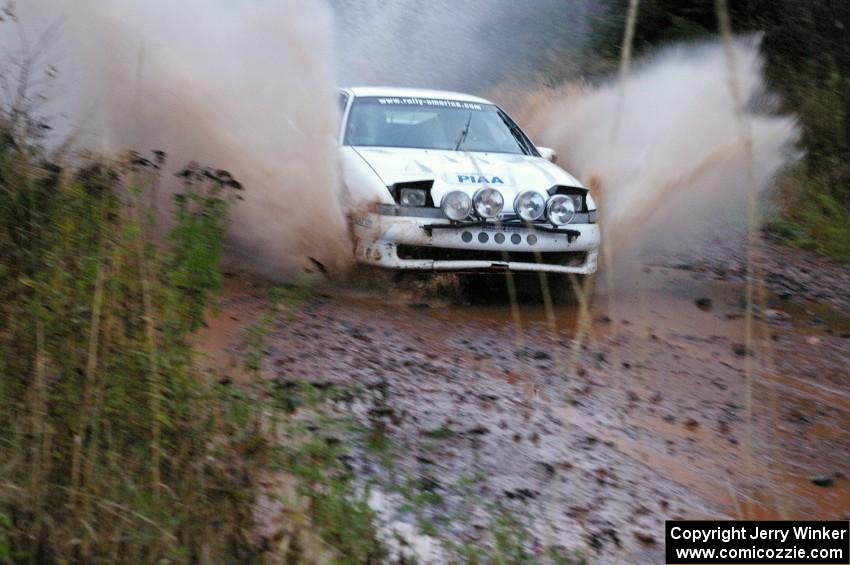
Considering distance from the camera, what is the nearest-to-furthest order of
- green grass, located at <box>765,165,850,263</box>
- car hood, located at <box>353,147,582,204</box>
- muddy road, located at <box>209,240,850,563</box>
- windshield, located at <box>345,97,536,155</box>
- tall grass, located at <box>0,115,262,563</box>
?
tall grass, located at <box>0,115,262,563</box> < muddy road, located at <box>209,240,850,563</box> < car hood, located at <box>353,147,582,204</box> < windshield, located at <box>345,97,536,155</box> < green grass, located at <box>765,165,850,263</box>

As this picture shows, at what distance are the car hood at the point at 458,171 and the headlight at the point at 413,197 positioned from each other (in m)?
0.07

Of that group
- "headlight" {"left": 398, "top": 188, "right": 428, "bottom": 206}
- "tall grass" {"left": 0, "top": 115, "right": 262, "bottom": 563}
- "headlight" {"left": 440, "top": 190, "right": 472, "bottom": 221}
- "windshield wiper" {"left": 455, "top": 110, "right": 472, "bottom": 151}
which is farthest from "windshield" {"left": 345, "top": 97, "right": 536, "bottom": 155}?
"tall grass" {"left": 0, "top": 115, "right": 262, "bottom": 563}

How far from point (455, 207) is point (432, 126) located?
1.59 meters

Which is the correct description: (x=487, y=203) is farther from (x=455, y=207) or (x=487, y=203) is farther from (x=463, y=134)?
(x=463, y=134)

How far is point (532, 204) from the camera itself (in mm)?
7293

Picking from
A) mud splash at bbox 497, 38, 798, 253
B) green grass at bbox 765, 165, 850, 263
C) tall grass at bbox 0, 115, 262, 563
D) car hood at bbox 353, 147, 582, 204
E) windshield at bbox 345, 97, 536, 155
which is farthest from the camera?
green grass at bbox 765, 165, 850, 263

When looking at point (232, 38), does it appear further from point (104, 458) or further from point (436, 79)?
point (436, 79)

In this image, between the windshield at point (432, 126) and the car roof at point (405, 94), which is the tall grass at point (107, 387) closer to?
the windshield at point (432, 126)

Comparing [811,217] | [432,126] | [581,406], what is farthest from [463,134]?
[811,217]

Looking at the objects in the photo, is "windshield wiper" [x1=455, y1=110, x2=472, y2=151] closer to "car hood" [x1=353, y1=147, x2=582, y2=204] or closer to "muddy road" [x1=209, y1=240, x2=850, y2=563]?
"car hood" [x1=353, y1=147, x2=582, y2=204]

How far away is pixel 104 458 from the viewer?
3.17m

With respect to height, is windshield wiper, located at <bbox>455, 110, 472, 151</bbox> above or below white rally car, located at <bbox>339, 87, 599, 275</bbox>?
above

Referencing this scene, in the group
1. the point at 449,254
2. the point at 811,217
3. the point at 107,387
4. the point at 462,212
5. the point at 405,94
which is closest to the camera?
the point at 107,387

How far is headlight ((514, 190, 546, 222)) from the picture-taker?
7.23 meters
